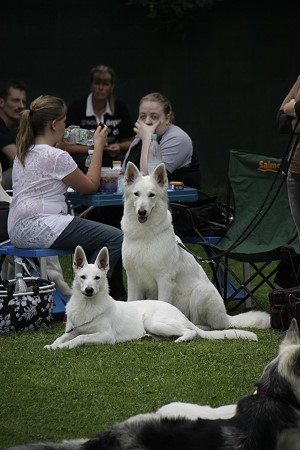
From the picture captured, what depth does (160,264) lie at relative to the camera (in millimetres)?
6836

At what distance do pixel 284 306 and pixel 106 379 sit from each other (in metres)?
1.38

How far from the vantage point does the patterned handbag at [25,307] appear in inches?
257

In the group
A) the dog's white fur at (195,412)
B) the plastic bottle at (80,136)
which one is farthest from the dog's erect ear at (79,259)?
the dog's white fur at (195,412)

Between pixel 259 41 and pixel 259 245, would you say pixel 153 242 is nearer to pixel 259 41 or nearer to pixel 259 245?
pixel 259 245

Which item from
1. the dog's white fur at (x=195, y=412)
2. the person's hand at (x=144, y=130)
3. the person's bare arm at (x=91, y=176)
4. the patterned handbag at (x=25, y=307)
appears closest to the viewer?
the dog's white fur at (x=195, y=412)

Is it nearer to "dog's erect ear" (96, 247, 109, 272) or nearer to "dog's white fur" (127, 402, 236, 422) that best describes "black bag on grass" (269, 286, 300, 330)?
"dog's erect ear" (96, 247, 109, 272)

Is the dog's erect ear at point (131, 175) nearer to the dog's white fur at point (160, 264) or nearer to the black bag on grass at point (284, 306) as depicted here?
the dog's white fur at point (160, 264)

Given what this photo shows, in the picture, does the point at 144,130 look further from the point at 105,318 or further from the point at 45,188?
the point at 105,318

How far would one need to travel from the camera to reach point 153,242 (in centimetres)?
691

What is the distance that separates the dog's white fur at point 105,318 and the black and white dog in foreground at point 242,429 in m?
2.55

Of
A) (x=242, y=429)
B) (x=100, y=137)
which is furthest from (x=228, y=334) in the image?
(x=242, y=429)

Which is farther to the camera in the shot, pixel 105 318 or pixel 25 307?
pixel 25 307

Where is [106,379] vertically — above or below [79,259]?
below

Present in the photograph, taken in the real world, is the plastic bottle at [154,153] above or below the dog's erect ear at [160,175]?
above
